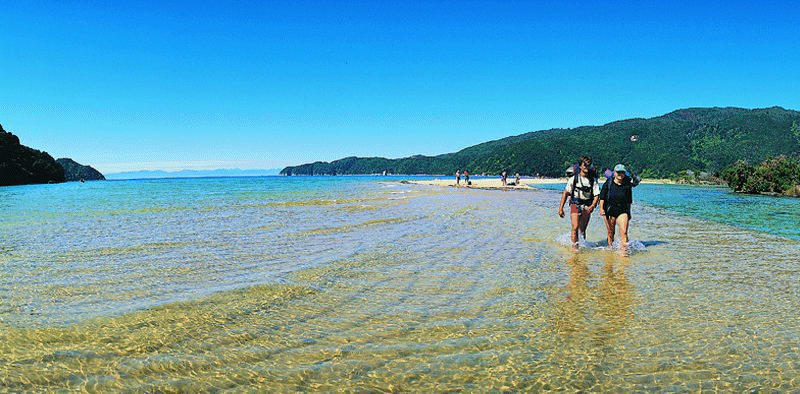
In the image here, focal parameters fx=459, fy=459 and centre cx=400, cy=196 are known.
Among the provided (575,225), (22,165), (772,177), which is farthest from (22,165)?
(772,177)

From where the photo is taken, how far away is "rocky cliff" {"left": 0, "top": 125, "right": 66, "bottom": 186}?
120m

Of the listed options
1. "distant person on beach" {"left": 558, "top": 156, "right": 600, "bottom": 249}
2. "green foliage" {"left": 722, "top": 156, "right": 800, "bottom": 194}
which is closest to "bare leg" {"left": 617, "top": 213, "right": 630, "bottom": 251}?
"distant person on beach" {"left": 558, "top": 156, "right": 600, "bottom": 249}

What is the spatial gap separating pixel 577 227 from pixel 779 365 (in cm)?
780

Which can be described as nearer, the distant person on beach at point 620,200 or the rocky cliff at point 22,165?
the distant person on beach at point 620,200

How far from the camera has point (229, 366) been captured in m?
4.76

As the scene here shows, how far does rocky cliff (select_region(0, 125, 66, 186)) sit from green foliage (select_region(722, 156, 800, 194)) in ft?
507

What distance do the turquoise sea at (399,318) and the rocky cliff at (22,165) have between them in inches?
5561

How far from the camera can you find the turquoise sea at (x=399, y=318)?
4.50 metres

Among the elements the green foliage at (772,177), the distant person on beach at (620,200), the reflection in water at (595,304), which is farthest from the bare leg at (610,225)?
the green foliage at (772,177)

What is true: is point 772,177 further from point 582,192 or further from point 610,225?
point 582,192

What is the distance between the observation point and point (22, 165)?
12862 centimetres

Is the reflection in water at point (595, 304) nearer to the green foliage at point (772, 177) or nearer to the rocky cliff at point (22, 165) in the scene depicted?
the green foliage at point (772, 177)

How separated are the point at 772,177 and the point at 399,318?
58.4 metres

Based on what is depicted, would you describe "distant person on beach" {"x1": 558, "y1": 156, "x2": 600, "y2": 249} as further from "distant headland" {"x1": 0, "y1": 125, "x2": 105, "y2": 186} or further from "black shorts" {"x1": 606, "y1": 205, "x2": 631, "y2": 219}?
"distant headland" {"x1": 0, "y1": 125, "x2": 105, "y2": 186}
